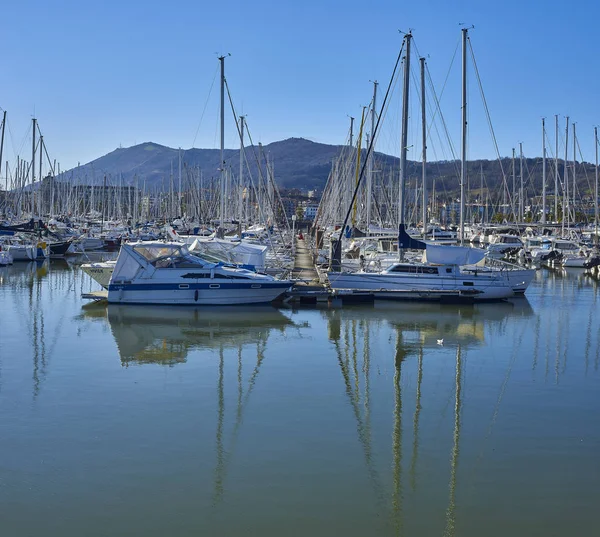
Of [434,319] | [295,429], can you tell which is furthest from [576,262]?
[295,429]

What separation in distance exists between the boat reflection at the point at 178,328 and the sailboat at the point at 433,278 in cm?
486

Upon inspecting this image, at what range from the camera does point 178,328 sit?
24.8 meters

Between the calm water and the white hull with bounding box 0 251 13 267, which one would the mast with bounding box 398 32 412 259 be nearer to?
the calm water

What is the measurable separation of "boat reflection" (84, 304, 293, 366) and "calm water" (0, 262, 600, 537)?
5.5 inches

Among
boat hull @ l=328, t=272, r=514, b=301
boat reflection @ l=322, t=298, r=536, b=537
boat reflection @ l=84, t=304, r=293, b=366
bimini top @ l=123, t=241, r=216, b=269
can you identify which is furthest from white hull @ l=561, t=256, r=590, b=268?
bimini top @ l=123, t=241, r=216, b=269

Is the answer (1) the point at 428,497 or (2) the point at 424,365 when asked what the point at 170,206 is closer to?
(2) the point at 424,365

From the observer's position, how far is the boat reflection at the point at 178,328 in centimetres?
2134

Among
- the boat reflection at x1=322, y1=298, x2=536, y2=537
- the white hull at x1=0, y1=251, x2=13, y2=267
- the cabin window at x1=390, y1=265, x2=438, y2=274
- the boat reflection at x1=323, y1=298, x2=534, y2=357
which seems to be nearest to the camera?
the boat reflection at x1=322, y1=298, x2=536, y2=537

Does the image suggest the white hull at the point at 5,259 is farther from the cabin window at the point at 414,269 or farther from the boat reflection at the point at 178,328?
the cabin window at the point at 414,269

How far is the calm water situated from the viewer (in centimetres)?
1055

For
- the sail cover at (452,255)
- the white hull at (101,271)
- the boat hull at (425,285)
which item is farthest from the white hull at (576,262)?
the white hull at (101,271)

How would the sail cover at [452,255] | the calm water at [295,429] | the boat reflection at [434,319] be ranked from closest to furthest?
the calm water at [295,429], the boat reflection at [434,319], the sail cover at [452,255]

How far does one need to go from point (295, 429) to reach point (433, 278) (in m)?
18.0

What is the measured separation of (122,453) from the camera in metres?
12.7
